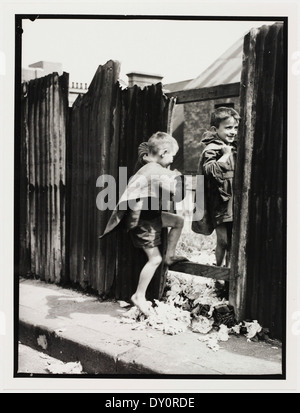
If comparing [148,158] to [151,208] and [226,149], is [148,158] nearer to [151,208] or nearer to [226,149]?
[151,208]

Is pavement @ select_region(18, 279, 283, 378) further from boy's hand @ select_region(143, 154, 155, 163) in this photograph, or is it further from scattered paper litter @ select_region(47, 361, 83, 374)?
boy's hand @ select_region(143, 154, 155, 163)

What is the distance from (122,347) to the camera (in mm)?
3648

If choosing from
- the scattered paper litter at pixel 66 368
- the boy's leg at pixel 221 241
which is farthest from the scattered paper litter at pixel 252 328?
the scattered paper litter at pixel 66 368

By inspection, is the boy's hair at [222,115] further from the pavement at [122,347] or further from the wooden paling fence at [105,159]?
the pavement at [122,347]

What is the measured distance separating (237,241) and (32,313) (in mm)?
1986

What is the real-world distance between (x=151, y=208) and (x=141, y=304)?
32.7 inches

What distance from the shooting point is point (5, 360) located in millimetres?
3680

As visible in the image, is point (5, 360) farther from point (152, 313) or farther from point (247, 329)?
point (247, 329)

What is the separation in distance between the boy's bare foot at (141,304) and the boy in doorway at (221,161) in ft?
3.02

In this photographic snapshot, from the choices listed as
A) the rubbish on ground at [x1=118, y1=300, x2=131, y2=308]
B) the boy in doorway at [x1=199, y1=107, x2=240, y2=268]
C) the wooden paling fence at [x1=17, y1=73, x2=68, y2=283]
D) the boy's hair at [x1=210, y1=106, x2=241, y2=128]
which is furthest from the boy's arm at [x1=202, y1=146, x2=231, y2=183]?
the wooden paling fence at [x1=17, y1=73, x2=68, y2=283]

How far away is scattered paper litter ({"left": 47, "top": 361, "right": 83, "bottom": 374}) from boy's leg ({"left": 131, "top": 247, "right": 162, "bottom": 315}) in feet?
2.34
